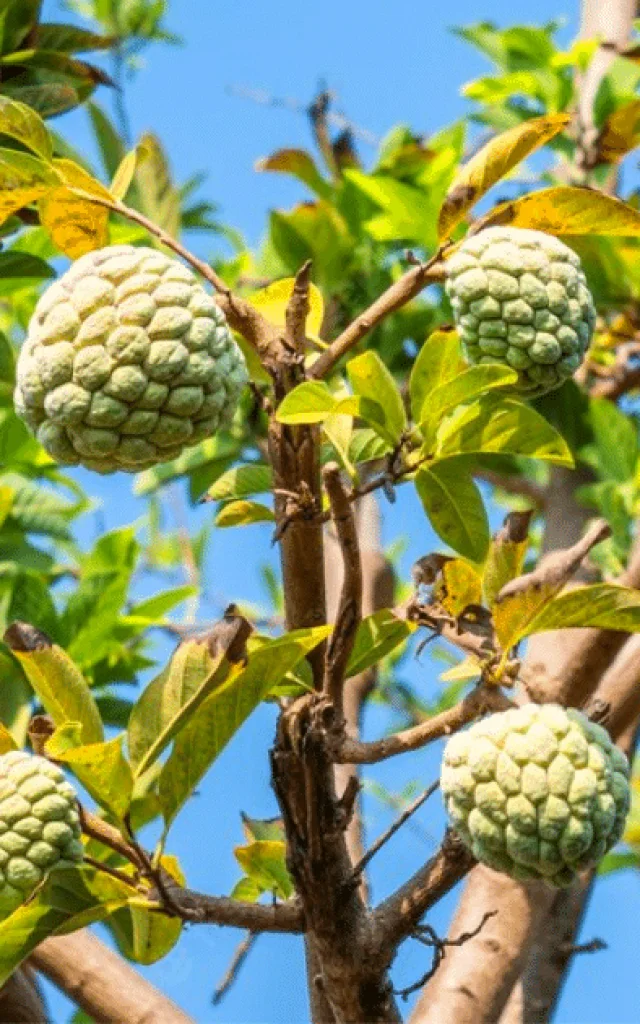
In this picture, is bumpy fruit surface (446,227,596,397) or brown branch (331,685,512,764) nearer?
bumpy fruit surface (446,227,596,397)

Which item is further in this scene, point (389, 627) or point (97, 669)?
point (97, 669)

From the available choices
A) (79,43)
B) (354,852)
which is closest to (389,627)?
(354,852)

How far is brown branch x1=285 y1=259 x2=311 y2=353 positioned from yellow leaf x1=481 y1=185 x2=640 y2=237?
25 centimetres

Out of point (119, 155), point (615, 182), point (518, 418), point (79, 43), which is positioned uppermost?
point (615, 182)

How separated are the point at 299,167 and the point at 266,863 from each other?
71.6 inches

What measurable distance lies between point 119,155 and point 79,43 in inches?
25.9

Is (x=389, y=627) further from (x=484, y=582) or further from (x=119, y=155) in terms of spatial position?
(x=119, y=155)

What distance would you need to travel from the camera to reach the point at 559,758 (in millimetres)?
1621

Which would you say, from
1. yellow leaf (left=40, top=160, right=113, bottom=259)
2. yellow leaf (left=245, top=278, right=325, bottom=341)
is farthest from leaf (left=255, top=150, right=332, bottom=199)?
yellow leaf (left=40, top=160, right=113, bottom=259)

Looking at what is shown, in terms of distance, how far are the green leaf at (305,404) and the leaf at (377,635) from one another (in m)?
0.36

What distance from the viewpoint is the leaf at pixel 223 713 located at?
1.58 metres

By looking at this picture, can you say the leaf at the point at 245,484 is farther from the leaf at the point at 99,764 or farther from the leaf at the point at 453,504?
the leaf at the point at 99,764

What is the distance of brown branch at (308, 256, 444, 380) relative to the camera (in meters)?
1.69

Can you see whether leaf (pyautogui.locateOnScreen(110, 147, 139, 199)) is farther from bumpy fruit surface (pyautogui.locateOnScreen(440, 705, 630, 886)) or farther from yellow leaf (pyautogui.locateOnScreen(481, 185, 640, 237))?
bumpy fruit surface (pyautogui.locateOnScreen(440, 705, 630, 886))
